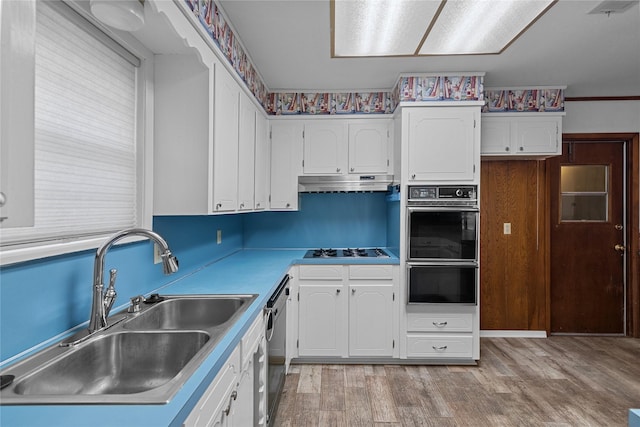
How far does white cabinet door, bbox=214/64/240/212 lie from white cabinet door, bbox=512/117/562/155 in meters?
2.63

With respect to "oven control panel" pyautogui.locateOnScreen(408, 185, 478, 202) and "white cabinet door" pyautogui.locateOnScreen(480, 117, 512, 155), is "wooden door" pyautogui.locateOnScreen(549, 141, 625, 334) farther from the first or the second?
"oven control panel" pyautogui.locateOnScreen(408, 185, 478, 202)

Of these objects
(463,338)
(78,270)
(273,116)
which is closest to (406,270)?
(463,338)

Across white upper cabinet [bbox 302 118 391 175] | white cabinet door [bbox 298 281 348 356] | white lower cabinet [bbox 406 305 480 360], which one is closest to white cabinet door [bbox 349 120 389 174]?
white upper cabinet [bbox 302 118 391 175]

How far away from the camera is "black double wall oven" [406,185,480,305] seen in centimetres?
292

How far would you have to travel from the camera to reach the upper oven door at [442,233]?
9.59 feet

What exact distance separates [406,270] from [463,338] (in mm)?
757

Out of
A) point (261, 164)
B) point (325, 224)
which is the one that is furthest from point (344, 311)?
point (261, 164)

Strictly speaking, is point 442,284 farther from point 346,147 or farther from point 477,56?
point 477,56

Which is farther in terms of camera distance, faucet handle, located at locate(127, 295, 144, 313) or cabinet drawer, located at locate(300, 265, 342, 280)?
cabinet drawer, located at locate(300, 265, 342, 280)

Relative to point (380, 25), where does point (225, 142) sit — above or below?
below

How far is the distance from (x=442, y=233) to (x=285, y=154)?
1.62 meters

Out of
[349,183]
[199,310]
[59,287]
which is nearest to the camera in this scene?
[59,287]

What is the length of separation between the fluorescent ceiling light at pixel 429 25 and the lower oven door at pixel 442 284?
65.9 inches

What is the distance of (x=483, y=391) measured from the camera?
2.59m
